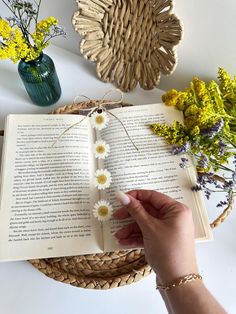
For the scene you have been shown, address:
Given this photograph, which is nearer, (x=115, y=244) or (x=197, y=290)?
(x=197, y=290)

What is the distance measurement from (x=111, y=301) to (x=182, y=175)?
0.93ft

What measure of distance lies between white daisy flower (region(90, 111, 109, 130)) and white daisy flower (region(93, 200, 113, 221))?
0.18m

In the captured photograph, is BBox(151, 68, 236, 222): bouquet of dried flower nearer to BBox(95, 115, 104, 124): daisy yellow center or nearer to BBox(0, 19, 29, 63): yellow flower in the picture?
BBox(95, 115, 104, 124): daisy yellow center

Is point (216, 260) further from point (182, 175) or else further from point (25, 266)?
point (25, 266)

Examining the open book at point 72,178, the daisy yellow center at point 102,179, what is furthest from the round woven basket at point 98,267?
the daisy yellow center at point 102,179

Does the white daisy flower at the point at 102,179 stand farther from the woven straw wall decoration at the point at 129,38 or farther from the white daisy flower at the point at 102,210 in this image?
the woven straw wall decoration at the point at 129,38

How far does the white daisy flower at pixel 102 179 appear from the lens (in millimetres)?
667

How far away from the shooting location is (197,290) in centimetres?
51

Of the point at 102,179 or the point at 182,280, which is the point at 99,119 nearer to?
Result: the point at 102,179

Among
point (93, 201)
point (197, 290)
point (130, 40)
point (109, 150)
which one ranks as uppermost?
point (130, 40)

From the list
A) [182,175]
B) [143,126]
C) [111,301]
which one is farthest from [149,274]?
[143,126]

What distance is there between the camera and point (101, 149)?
705 mm

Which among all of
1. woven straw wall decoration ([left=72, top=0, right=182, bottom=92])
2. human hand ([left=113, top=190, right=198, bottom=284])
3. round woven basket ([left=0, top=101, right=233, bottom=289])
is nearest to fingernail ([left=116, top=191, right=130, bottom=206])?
human hand ([left=113, top=190, right=198, bottom=284])

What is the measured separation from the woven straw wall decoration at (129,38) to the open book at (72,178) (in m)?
0.12
